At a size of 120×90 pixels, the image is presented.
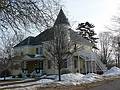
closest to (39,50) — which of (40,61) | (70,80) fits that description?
(40,61)

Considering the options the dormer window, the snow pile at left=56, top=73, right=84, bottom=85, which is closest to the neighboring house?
the dormer window

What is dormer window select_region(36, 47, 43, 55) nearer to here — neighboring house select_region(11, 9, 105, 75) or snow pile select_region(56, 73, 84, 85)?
neighboring house select_region(11, 9, 105, 75)

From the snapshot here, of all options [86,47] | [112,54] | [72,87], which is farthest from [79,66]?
[112,54]

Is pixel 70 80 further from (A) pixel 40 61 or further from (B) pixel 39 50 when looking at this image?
(B) pixel 39 50

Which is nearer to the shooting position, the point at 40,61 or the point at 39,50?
the point at 40,61

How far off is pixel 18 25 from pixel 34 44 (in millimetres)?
42798

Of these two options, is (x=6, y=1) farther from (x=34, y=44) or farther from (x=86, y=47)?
(x=86, y=47)

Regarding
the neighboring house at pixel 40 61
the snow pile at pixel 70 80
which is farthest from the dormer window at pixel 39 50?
the snow pile at pixel 70 80

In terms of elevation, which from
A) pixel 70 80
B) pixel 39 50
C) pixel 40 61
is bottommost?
pixel 70 80

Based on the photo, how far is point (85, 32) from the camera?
3568 inches

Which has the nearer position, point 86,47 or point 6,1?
point 6,1

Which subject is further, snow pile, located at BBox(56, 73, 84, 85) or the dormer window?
the dormer window

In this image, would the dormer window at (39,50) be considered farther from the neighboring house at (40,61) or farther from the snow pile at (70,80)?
→ the snow pile at (70,80)

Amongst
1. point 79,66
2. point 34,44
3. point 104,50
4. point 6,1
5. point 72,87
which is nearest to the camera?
point 6,1
